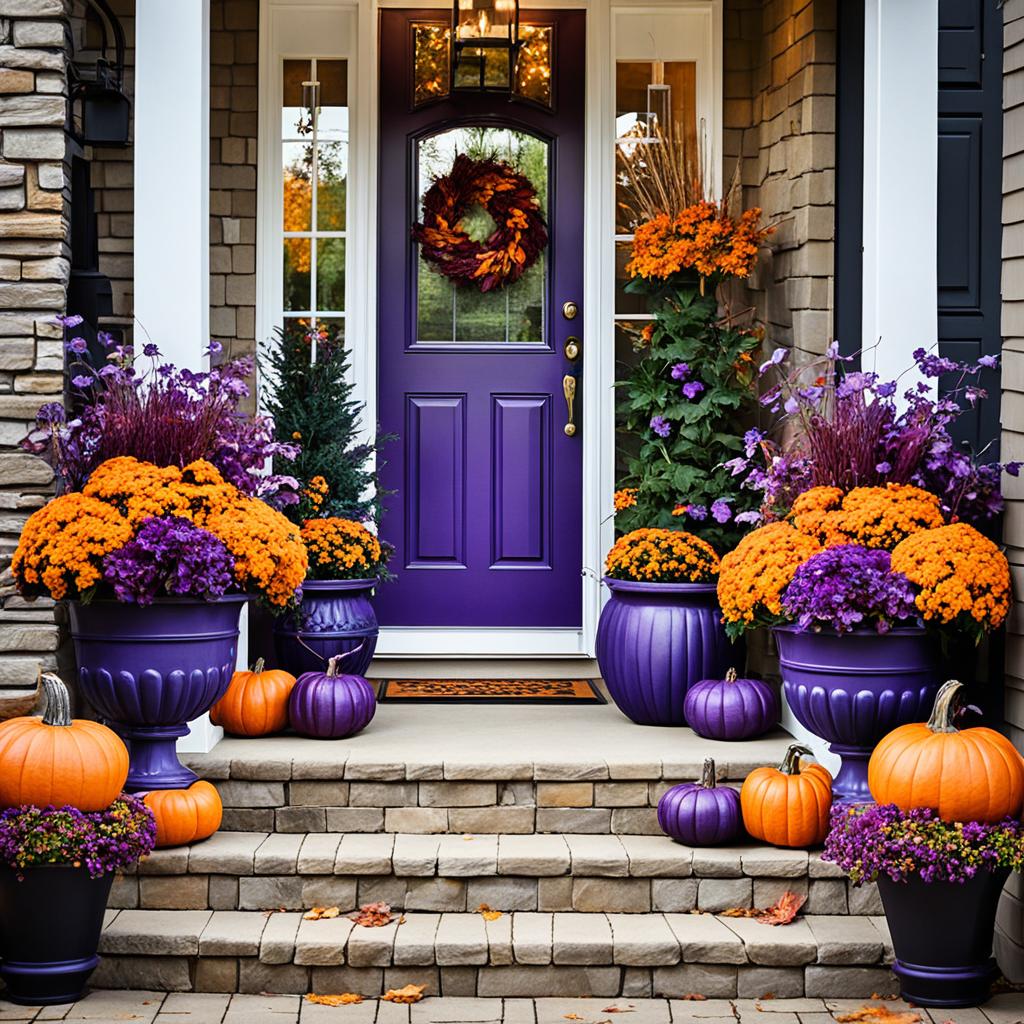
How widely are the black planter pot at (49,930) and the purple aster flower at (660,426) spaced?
2.42 m

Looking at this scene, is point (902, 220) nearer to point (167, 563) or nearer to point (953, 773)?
point (953, 773)

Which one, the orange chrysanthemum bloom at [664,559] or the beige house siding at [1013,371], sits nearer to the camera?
the beige house siding at [1013,371]

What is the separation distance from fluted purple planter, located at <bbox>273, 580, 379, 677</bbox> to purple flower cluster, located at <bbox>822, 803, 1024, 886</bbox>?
1.96 meters

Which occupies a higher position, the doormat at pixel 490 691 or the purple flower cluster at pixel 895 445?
the purple flower cluster at pixel 895 445

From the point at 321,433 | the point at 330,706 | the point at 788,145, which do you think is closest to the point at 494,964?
the point at 330,706

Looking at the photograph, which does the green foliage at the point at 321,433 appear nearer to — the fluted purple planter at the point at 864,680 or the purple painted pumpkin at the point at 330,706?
the purple painted pumpkin at the point at 330,706

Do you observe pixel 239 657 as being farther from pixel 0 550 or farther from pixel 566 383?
pixel 566 383

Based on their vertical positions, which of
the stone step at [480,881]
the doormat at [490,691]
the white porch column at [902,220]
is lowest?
the stone step at [480,881]

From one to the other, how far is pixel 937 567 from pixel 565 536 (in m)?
2.33

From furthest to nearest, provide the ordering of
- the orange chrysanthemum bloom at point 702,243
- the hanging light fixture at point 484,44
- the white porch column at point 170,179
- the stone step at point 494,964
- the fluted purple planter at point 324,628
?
the hanging light fixture at point 484,44 < the orange chrysanthemum bloom at point 702,243 < the fluted purple planter at point 324,628 < the white porch column at point 170,179 < the stone step at point 494,964

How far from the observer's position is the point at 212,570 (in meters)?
3.59

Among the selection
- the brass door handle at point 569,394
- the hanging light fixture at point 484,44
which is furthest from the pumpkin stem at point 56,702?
the hanging light fixture at point 484,44

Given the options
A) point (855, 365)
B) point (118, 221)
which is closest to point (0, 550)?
point (118, 221)

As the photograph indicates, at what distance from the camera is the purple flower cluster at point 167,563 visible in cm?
353
